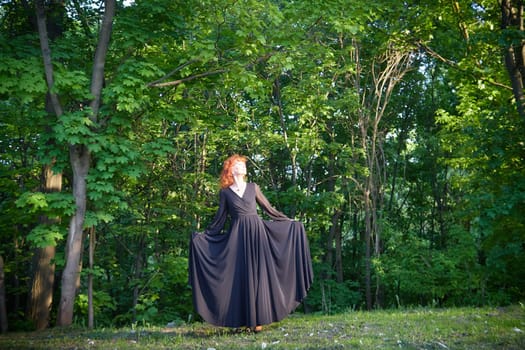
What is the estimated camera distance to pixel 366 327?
6.07 metres

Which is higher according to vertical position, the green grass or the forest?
the forest

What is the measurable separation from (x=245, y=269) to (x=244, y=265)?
2.1 inches

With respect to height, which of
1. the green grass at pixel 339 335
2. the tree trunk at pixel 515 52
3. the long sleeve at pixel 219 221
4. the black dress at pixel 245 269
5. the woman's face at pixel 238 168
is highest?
the tree trunk at pixel 515 52

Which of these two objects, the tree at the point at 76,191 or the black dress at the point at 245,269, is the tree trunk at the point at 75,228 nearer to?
the tree at the point at 76,191

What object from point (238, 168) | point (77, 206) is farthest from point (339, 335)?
point (77, 206)

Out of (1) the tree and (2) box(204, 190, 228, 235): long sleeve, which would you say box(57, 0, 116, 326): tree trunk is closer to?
(1) the tree

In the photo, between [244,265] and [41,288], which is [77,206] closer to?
[244,265]

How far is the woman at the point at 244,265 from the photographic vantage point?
5832mm

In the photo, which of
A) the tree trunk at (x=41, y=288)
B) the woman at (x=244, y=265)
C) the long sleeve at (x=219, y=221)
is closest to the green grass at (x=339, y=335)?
the woman at (x=244, y=265)

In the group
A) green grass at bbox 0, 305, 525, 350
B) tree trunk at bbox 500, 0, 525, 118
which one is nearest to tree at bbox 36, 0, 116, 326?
green grass at bbox 0, 305, 525, 350

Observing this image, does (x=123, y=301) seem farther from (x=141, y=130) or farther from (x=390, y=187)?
(x=390, y=187)

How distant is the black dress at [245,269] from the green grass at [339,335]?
0.29 metres

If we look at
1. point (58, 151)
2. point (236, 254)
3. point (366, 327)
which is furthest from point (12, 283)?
point (366, 327)

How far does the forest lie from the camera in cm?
706
